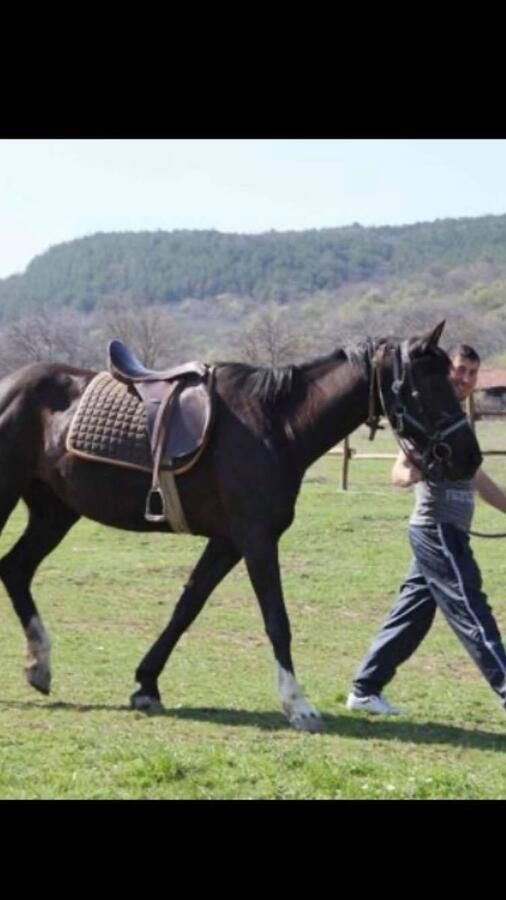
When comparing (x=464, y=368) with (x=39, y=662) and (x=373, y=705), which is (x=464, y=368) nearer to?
(x=373, y=705)

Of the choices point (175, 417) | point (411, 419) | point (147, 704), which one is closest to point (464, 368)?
point (411, 419)

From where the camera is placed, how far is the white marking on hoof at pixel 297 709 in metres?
6.17

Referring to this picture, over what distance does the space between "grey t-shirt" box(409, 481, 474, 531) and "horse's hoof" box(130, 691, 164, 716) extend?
1753 mm

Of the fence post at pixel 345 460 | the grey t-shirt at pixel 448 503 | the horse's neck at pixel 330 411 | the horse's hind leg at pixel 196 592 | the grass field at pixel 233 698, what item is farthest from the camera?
the fence post at pixel 345 460

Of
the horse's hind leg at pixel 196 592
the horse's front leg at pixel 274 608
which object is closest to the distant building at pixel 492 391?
the horse's hind leg at pixel 196 592

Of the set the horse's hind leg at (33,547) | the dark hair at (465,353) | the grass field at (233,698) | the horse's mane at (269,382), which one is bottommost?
the grass field at (233,698)

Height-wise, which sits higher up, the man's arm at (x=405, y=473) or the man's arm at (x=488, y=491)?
the man's arm at (x=405, y=473)

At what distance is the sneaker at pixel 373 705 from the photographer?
6.72 meters

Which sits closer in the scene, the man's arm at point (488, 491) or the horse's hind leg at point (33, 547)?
the man's arm at point (488, 491)

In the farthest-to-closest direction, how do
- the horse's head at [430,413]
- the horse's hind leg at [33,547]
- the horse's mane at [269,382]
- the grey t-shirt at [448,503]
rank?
the horse's hind leg at [33,547], the horse's mane at [269,382], the grey t-shirt at [448,503], the horse's head at [430,413]

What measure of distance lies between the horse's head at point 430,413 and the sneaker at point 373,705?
136 cm

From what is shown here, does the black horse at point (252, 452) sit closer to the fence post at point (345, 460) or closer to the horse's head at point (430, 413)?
the horse's head at point (430, 413)
